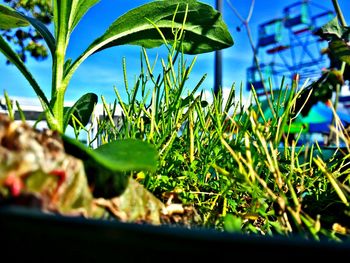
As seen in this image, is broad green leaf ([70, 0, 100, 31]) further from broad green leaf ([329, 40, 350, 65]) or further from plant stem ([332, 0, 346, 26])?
plant stem ([332, 0, 346, 26])

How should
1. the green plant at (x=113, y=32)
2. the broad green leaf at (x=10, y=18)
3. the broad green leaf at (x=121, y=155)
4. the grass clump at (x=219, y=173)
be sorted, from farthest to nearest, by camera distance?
the broad green leaf at (x=10, y=18), the green plant at (x=113, y=32), the grass clump at (x=219, y=173), the broad green leaf at (x=121, y=155)

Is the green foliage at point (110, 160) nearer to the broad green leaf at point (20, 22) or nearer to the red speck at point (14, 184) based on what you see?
the red speck at point (14, 184)

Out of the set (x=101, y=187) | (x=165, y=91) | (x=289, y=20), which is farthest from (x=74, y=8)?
(x=289, y=20)

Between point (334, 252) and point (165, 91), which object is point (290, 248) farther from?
point (165, 91)

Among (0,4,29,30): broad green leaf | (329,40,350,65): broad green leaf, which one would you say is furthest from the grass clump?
(329,40,350,65): broad green leaf

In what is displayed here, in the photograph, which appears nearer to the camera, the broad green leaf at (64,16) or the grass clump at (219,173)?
the grass clump at (219,173)

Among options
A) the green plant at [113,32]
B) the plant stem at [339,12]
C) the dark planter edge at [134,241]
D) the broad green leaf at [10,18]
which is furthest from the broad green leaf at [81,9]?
the plant stem at [339,12]

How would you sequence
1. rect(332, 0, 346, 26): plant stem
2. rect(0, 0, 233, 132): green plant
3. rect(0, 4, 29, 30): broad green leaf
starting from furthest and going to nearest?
rect(332, 0, 346, 26): plant stem → rect(0, 4, 29, 30): broad green leaf → rect(0, 0, 233, 132): green plant
